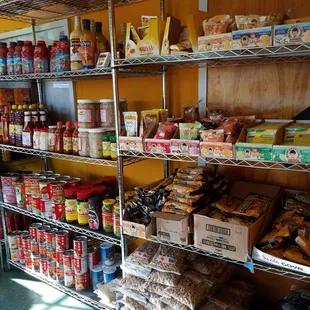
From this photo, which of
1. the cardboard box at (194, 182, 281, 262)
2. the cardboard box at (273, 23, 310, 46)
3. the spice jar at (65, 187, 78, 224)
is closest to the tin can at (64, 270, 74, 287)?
the spice jar at (65, 187, 78, 224)

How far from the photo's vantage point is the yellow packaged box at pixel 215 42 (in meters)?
1.26

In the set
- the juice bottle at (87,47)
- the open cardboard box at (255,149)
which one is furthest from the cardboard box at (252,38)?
the juice bottle at (87,47)

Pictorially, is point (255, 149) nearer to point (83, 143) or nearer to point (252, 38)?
point (252, 38)

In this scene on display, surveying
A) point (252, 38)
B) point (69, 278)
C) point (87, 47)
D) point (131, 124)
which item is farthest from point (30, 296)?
point (252, 38)

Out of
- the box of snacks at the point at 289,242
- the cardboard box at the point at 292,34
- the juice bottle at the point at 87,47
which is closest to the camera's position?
the cardboard box at the point at 292,34

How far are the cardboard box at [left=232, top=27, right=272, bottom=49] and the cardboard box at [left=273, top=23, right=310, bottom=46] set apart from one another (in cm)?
3

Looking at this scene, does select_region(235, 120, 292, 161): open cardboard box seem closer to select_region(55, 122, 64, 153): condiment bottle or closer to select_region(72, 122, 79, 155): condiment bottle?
select_region(72, 122, 79, 155): condiment bottle

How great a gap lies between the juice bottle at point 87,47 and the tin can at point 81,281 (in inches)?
51.3

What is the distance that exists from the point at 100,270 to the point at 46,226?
0.59 metres

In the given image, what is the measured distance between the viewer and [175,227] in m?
1.45

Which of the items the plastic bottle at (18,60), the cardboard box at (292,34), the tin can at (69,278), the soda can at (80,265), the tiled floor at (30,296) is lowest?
the tiled floor at (30,296)

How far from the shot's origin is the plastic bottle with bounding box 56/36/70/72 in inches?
75.5

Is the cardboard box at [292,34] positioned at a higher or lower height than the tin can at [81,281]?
higher

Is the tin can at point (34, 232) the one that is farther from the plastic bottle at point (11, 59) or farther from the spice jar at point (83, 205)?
the plastic bottle at point (11, 59)
